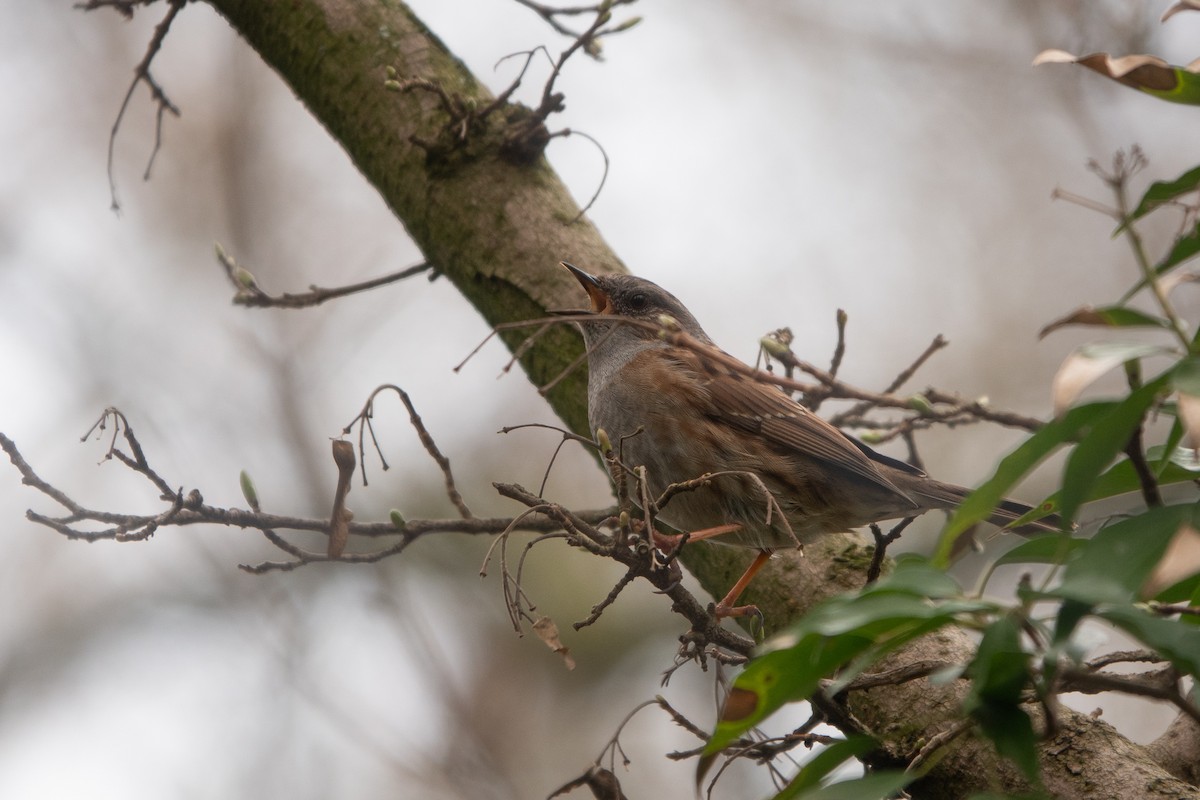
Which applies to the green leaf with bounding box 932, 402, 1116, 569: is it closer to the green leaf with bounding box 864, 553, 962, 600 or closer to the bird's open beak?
the green leaf with bounding box 864, 553, 962, 600

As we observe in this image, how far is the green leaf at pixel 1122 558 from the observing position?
133cm

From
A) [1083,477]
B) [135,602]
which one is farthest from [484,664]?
[1083,477]

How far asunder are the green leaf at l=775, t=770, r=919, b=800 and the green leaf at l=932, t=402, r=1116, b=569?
41cm

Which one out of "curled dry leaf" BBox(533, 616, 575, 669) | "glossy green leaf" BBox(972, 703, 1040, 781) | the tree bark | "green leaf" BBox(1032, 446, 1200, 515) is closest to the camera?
"glossy green leaf" BBox(972, 703, 1040, 781)

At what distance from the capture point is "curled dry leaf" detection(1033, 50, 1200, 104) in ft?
5.46

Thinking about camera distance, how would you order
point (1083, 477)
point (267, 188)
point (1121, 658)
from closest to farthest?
point (1083, 477) → point (1121, 658) → point (267, 188)

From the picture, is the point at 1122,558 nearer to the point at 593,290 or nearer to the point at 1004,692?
the point at 1004,692

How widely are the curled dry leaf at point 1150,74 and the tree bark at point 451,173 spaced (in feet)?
7.23

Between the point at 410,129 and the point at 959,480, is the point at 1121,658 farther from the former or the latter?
the point at 959,480

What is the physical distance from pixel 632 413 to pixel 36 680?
580 centimetres

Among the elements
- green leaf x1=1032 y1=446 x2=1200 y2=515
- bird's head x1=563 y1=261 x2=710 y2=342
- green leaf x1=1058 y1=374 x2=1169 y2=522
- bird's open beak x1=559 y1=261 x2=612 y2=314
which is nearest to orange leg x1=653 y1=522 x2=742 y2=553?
bird's head x1=563 y1=261 x2=710 y2=342

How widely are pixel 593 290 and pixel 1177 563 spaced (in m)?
3.02

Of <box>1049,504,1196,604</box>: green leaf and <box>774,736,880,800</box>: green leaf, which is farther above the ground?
<box>1049,504,1196,604</box>: green leaf

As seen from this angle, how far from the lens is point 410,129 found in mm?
4207
